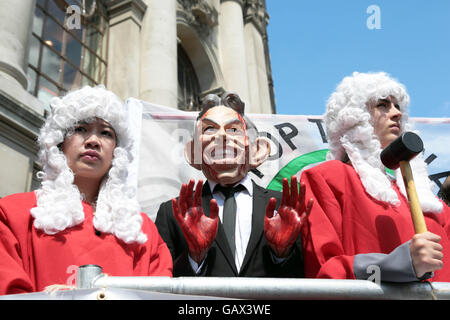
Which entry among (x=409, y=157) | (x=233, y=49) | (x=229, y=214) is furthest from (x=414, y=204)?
(x=233, y=49)

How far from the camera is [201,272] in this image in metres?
2.21

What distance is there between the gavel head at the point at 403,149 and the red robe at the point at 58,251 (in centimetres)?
116

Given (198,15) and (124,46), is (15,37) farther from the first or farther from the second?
(198,15)

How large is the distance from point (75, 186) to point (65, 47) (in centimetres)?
637

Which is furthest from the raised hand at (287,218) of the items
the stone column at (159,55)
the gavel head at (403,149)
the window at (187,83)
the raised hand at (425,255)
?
the window at (187,83)

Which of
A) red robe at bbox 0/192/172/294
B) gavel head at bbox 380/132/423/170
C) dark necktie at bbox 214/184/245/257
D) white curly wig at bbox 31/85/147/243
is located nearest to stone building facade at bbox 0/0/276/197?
white curly wig at bbox 31/85/147/243

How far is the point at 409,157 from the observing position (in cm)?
160

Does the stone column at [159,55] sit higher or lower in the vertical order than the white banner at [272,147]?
higher

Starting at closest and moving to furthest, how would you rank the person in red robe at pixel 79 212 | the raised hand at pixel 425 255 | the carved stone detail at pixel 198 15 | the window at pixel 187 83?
the raised hand at pixel 425 255
the person in red robe at pixel 79 212
the carved stone detail at pixel 198 15
the window at pixel 187 83

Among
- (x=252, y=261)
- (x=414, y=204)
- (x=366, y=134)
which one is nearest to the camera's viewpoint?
(x=414, y=204)

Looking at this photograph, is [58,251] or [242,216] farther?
[242,216]

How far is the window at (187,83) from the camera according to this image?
11760 mm

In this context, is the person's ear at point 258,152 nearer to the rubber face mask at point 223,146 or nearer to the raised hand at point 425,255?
the rubber face mask at point 223,146
